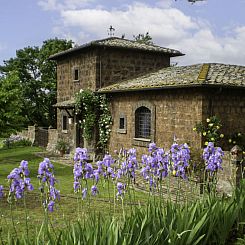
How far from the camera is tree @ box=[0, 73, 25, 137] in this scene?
41.5 feet

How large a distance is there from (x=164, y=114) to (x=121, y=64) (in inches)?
221

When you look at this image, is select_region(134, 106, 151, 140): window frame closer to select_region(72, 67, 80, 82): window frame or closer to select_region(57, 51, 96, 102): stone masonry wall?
select_region(57, 51, 96, 102): stone masonry wall

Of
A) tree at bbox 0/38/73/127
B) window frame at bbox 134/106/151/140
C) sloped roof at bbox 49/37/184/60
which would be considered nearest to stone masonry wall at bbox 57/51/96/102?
sloped roof at bbox 49/37/184/60

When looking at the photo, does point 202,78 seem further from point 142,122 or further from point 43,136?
point 43,136

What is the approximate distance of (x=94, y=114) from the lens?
18797 millimetres

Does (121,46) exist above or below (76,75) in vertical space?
above

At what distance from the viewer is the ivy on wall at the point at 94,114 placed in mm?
18250

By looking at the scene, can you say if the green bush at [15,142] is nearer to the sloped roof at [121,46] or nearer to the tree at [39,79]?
the tree at [39,79]

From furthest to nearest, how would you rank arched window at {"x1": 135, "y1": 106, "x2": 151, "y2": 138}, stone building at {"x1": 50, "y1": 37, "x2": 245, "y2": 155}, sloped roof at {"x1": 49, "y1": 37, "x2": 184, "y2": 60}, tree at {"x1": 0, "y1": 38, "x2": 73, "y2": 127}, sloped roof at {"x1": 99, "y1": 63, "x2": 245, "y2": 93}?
tree at {"x1": 0, "y1": 38, "x2": 73, "y2": 127}, sloped roof at {"x1": 49, "y1": 37, "x2": 184, "y2": 60}, arched window at {"x1": 135, "y1": 106, "x2": 151, "y2": 138}, stone building at {"x1": 50, "y1": 37, "x2": 245, "y2": 155}, sloped roof at {"x1": 99, "y1": 63, "x2": 245, "y2": 93}

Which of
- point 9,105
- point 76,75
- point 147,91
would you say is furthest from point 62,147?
point 9,105

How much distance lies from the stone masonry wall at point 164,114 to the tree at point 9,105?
521cm

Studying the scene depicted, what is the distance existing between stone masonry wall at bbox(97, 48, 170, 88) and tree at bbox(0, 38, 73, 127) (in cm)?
1626

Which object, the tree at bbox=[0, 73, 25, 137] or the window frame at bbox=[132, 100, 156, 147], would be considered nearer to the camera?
the tree at bbox=[0, 73, 25, 137]

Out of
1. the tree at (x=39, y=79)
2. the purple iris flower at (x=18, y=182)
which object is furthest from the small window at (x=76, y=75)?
the purple iris flower at (x=18, y=182)
